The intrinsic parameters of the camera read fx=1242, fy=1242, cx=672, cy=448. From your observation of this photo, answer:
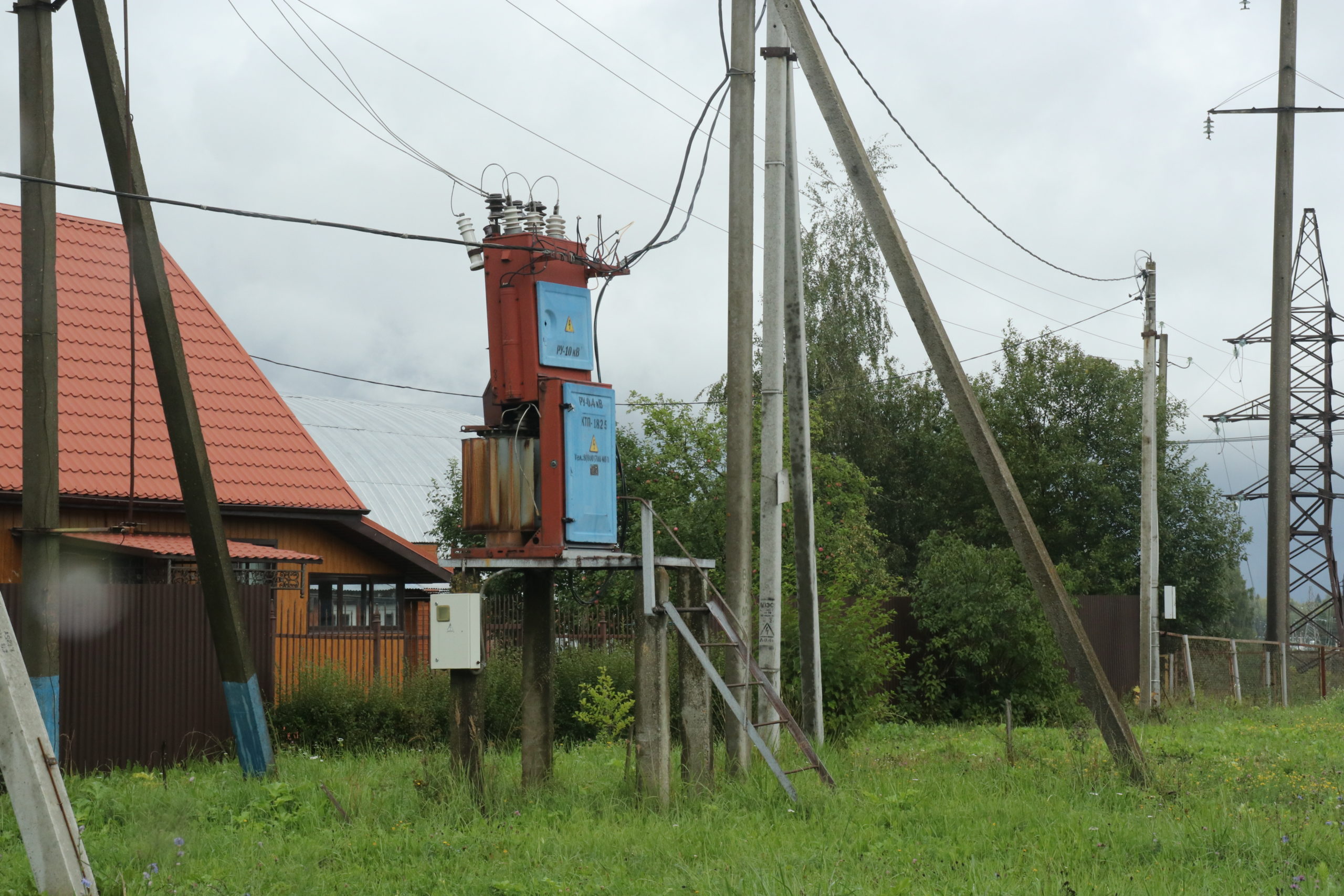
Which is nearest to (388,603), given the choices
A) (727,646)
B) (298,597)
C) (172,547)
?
(298,597)

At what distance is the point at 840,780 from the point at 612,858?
3.22 metres

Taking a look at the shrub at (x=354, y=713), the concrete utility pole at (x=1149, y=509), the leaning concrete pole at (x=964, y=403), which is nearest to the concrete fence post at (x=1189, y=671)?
the concrete utility pole at (x=1149, y=509)

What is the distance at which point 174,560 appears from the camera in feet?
53.0

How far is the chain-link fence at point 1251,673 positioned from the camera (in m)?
23.8

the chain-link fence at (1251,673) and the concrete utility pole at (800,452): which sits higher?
the concrete utility pole at (800,452)

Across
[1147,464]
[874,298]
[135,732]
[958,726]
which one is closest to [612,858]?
[135,732]

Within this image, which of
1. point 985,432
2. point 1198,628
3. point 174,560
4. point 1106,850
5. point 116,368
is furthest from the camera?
point 1198,628

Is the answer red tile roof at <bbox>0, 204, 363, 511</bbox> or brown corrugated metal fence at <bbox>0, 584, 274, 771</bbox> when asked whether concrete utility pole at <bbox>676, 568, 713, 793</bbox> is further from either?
red tile roof at <bbox>0, 204, 363, 511</bbox>

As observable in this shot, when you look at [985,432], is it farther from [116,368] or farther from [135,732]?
[116,368]

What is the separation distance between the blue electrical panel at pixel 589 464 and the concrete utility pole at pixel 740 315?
1.54 m

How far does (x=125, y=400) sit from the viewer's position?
17.7 m

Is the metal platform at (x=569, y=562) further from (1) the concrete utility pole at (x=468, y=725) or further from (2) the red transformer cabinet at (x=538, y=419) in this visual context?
(1) the concrete utility pole at (x=468, y=725)

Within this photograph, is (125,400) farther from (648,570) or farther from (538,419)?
(648,570)

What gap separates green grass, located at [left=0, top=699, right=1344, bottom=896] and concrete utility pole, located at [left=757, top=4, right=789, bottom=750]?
147 cm
